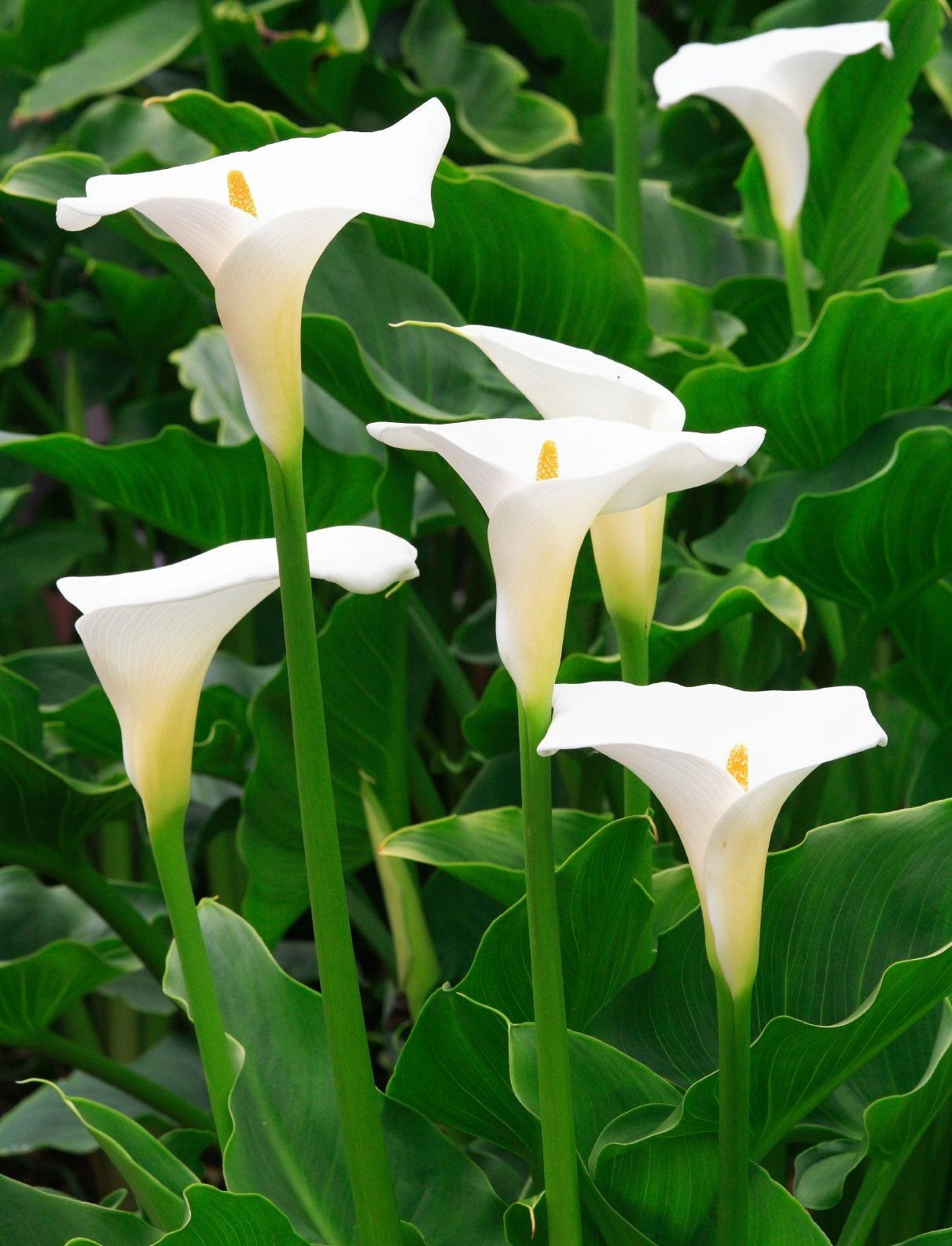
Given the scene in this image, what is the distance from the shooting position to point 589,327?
2.52ft

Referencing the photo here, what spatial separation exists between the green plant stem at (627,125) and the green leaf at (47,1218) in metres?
0.56

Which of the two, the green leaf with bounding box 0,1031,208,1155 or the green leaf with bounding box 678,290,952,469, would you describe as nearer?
the green leaf with bounding box 678,290,952,469

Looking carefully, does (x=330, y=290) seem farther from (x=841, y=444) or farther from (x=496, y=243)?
(x=841, y=444)

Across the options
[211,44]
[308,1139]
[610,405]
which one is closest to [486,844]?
[308,1139]

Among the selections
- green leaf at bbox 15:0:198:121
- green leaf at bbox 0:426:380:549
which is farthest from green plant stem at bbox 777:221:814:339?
green leaf at bbox 15:0:198:121

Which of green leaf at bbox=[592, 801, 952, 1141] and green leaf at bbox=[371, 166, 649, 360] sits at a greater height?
green leaf at bbox=[371, 166, 649, 360]

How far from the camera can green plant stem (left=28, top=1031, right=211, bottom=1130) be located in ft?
2.52

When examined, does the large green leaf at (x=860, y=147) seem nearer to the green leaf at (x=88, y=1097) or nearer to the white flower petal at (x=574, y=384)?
the white flower petal at (x=574, y=384)

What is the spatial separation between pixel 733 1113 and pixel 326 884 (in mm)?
137

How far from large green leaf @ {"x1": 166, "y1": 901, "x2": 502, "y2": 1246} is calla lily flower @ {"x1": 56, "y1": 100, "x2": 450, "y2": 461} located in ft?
0.85

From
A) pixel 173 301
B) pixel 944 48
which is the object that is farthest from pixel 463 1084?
pixel 944 48

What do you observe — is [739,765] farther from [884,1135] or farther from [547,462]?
[884,1135]

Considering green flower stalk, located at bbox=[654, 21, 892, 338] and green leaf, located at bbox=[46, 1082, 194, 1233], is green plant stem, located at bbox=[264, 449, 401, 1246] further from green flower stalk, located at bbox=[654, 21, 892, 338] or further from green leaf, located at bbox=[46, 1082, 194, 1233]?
green flower stalk, located at bbox=[654, 21, 892, 338]

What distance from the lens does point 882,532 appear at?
2.20ft
